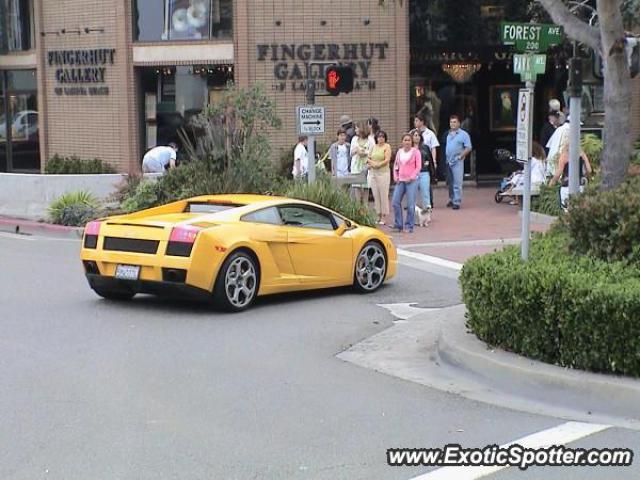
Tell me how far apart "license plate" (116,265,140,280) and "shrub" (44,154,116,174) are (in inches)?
572

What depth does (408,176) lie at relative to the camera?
17.8m

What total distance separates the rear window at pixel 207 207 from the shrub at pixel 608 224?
14.4 ft

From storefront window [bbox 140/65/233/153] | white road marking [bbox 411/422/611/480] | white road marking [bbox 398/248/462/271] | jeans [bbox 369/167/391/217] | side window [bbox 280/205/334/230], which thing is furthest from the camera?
storefront window [bbox 140/65/233/153]

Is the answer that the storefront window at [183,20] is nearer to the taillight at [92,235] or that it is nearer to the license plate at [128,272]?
the taillight at [92,235]

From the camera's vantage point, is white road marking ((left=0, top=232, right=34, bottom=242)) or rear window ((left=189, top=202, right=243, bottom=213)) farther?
white road marking ((left=0, top=232, right=34, bottom=242))

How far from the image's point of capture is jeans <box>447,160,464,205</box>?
2055cm

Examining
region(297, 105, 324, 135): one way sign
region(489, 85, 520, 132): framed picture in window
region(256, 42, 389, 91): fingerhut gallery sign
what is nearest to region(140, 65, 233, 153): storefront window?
region(256, 42, 389, 91): fingerhut gallery sign

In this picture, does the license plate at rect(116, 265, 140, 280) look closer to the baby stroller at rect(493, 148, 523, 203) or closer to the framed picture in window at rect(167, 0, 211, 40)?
the baby stroller at rect(493, 148, 523, 203)

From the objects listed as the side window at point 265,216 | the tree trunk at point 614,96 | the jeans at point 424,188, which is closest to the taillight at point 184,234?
the side window at point 265,216

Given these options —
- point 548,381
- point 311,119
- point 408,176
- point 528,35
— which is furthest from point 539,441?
point 408,176

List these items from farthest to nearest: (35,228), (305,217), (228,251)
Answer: (35,228) → (305,217) → (228,251)

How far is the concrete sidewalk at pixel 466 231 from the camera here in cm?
1611

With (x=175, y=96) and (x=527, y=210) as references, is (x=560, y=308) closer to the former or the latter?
(x=527, y=210)

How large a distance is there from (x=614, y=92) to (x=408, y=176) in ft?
28.0
